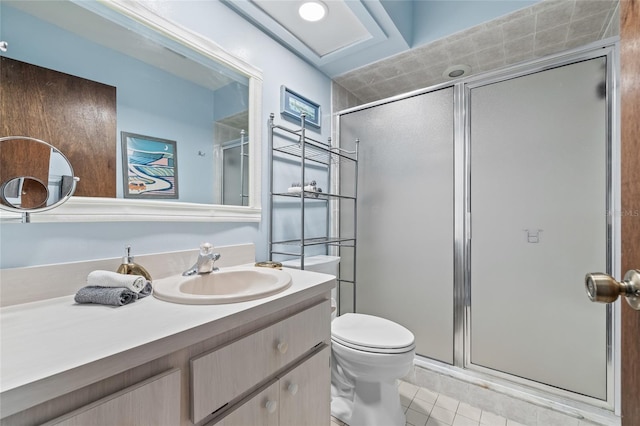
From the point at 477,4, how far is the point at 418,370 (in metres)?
2.14

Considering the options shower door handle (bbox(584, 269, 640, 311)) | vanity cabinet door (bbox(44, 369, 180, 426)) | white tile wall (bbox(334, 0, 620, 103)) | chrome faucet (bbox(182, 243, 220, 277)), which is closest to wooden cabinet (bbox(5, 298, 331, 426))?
vanity cabinet door (bbox(44, 369, 180, 426))

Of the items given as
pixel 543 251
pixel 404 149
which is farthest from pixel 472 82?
pixel 543 251

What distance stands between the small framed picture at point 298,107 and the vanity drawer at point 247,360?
1.21m

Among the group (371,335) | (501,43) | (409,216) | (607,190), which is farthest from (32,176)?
(501,43)

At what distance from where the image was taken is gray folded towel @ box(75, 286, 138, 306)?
2.36ft

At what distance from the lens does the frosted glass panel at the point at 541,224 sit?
1.31m

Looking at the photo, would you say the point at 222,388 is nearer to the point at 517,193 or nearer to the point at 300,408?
the point at 300,408

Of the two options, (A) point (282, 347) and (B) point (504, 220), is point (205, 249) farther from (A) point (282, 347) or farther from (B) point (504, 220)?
(B) point (504, 220)

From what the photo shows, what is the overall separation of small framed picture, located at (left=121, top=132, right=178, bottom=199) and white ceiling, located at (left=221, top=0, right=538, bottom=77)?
82 centimetres

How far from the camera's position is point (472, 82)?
1.61 meters

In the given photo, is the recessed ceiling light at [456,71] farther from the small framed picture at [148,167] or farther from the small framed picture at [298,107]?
the small framed picture at [148,167]

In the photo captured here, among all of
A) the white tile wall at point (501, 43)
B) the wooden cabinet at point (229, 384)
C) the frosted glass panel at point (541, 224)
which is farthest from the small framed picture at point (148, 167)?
the frosted glass panel at point (541, 224)

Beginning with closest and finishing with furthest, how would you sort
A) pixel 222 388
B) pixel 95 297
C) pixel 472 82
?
1. pixel 222 388
2. pixel 95 297
3. pixel 472 82

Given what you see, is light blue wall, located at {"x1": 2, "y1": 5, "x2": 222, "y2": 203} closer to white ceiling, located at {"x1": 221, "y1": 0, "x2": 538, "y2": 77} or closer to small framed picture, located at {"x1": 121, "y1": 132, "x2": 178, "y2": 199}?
small framed picture, located at {"x1": 121, "y1": 132, "x2": 178, "y2": 199}
